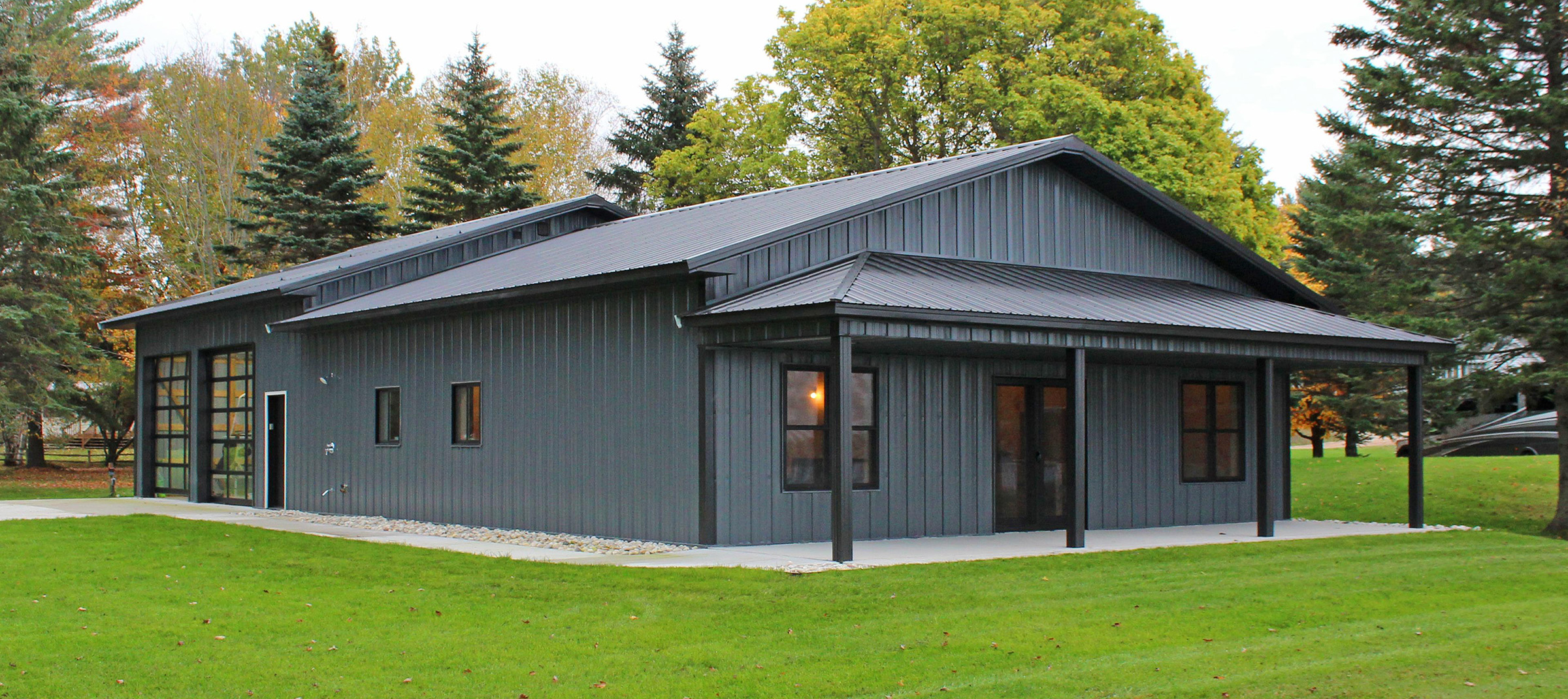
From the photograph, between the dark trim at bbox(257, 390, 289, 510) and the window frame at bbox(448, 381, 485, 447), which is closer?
the window frame at bbox(448, 381, 485, 447)

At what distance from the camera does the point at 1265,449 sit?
Answer: 1498cm

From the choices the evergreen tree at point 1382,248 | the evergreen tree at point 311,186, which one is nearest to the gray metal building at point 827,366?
the evergreen tree at point 1382,248

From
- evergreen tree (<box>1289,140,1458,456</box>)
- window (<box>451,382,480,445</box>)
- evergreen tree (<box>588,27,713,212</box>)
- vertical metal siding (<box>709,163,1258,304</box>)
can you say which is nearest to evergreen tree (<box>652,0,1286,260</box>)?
evergreen tree (<box>588,27,713,212</box>)

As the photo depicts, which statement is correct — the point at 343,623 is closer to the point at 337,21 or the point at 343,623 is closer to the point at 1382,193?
the point at 1382,193

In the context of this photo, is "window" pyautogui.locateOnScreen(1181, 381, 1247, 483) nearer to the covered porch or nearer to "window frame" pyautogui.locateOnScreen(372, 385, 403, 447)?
the covered porch

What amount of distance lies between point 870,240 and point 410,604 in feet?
22.6

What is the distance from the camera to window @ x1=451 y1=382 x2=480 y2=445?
53.7ft

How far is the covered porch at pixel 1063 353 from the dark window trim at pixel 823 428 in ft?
0.26

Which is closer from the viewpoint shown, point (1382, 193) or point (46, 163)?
point (1382, 193)

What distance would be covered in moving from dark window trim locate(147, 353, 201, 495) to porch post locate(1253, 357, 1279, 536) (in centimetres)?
1589

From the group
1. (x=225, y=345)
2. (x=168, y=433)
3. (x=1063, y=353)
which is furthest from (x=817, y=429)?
(x=168, y=433)

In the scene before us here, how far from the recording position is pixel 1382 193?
19109 mm

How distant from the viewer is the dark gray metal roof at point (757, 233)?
46.6 feet

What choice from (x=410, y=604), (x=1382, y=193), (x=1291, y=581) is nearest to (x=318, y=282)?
(x=410, y=604)
